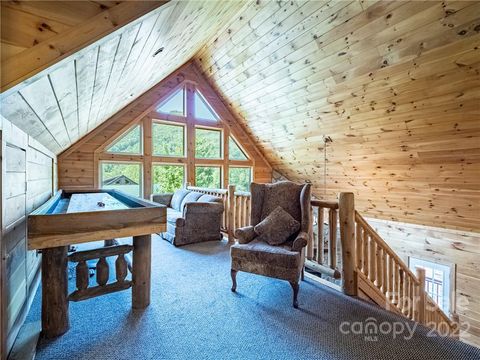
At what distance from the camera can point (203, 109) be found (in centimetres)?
666

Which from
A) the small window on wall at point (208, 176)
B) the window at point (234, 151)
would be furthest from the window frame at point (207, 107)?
the small window on wall at point (208, 176)

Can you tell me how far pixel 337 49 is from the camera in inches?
137

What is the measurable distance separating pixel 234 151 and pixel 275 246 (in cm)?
491

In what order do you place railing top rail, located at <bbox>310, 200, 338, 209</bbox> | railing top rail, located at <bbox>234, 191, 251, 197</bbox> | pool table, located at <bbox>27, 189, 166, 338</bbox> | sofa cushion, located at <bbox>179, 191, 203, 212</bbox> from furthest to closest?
sofa cushion, located at <bbox>179, 191, 203, 212</bbox> → railing top rail, located at <bbox>234, 191, 251, 197</bbox> → railing top rail, located at <bbox>310, 200, 338, 209</bbox> → pool table, located at <bbox>27, 189, 166, 338</bbox>

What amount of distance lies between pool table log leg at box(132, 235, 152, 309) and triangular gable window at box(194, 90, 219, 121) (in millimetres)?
4970

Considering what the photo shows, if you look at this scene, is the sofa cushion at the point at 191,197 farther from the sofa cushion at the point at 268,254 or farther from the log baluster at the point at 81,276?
the log baluster at the point at 81,276

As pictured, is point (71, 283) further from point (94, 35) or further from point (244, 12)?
point (244, 12)

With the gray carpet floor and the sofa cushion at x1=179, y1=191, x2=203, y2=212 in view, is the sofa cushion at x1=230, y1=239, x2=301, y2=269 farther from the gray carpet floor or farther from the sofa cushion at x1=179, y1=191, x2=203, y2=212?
the sofa cushion at x1=179, y1=191, x2=203, y2=212

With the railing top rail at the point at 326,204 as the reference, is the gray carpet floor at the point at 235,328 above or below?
below

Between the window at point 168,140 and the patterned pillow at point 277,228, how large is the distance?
13.6ft

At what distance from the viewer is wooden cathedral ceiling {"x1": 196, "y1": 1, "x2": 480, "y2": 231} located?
2816 mm

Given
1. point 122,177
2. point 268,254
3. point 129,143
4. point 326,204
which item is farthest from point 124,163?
point 326,204

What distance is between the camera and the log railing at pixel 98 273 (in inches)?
75.5

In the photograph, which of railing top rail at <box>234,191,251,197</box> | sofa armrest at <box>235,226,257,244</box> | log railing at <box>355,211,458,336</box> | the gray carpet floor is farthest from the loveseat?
log railing at <box>355,211,458,336</box>
